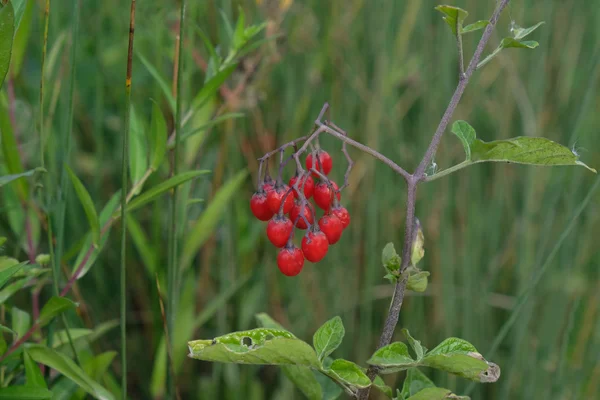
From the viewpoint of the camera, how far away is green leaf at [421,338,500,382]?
722 millimetres

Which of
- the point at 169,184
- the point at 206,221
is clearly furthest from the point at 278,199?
the point at 206,221

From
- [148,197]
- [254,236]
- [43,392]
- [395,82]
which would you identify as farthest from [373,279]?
[43,392]

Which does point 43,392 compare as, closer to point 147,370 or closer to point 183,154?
point 183,154

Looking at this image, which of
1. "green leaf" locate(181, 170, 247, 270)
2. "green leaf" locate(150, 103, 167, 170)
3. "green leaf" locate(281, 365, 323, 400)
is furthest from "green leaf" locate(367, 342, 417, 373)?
"green leaf" locate(181, 170, 247, 270)

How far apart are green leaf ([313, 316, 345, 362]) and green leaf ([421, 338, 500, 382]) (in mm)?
116

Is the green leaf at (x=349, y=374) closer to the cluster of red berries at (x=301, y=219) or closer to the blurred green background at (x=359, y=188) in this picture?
the cluster of red berries at (x=301, y=219)

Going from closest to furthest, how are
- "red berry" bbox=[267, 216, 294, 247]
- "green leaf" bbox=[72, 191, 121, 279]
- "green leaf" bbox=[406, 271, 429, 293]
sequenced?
"green leaf" bbox=[406, 271, 429, 293], "red berry" bbox=[267, 216, 294, 247], "green leaf" bbox=[72, 191, 121, 279]

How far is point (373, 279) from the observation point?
194cm

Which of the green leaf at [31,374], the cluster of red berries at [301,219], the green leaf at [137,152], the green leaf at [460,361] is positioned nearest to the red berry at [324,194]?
the cluster of red berries at [301,219]

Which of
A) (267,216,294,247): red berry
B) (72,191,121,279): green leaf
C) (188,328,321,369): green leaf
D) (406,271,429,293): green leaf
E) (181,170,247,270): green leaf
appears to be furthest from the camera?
(181,170,247,270): green leaf

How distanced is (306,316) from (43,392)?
105cm

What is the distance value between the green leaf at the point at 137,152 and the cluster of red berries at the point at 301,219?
28 centimetres

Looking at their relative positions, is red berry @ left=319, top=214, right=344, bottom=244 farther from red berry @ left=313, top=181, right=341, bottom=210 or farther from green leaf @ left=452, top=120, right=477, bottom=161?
green leaf @ left=452, top=120, right=477, bottom=161

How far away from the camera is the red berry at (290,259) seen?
900 millimetres
